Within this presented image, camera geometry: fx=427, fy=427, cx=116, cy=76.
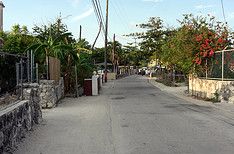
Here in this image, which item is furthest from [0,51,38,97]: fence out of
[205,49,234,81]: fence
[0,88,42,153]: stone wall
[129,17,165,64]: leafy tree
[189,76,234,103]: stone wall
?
[129,17,165,64]: leafy tree

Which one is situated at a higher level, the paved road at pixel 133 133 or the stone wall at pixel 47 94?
the stone wall at pixel 47 94

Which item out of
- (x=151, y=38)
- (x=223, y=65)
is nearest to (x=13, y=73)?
(x=223, y=65)

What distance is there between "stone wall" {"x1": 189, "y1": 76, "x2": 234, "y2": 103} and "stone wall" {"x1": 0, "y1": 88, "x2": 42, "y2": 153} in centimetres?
1000

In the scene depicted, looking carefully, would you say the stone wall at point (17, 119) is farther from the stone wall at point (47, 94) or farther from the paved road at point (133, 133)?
the stone wall at point (47, 94)

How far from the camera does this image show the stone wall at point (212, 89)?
19.8 m

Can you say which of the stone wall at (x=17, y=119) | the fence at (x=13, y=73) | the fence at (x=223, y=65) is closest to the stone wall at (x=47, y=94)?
the fence at (x=13, y=73)

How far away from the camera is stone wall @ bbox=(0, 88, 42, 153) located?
813 cm

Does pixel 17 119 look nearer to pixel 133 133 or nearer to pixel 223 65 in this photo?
pixel 133 133

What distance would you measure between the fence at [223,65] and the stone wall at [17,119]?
34.5ft

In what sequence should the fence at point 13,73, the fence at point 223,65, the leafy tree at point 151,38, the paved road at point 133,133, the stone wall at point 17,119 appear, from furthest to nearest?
the leafy tree at point 151,38, the fence at point 223,65, the fence at point 13,73, the paved road at point 133,133, the stone wall at point 17,119

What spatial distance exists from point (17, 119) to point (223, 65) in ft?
45.2

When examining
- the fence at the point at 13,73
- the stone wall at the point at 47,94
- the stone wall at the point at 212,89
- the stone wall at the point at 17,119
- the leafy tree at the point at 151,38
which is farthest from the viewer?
the leafy tree at the point at 151,38

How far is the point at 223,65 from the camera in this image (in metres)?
21.0

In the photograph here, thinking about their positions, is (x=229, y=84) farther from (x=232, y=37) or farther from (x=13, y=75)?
(x=13, y=75)
